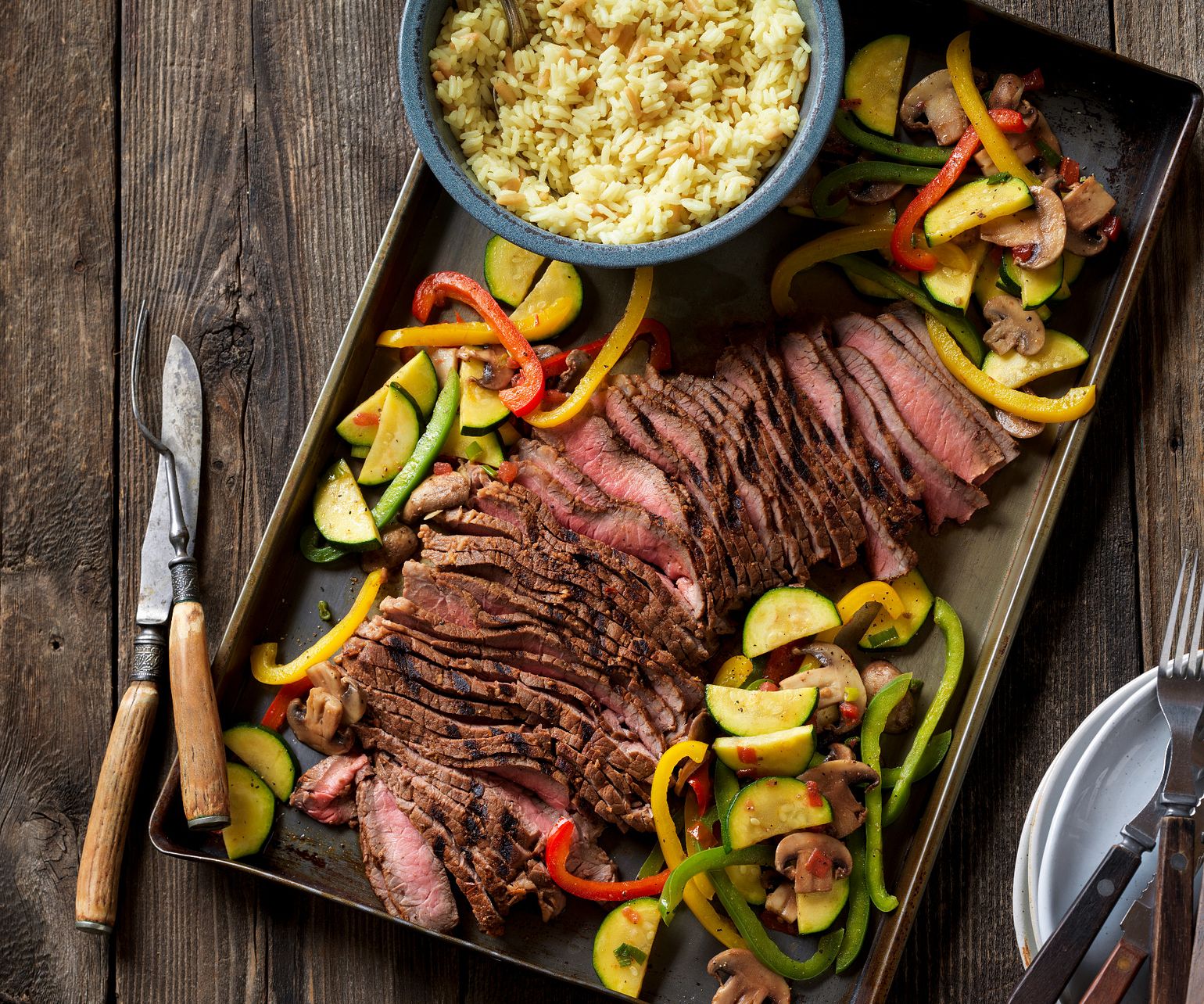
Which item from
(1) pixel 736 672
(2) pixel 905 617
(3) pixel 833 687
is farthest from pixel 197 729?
(2) pixel 905 617

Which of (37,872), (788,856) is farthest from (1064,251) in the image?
(37,872)

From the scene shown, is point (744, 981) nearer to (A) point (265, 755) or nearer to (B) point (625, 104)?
(A) point (265, 755)

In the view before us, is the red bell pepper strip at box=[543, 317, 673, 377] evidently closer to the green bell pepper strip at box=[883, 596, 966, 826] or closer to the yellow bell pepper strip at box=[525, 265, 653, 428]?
the yellow bell pepper strip at box=[525, 265, 653, 428]

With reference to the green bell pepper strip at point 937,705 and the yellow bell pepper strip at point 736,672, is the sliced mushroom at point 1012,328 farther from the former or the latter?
the yellow bell pepper strip at point 736,672

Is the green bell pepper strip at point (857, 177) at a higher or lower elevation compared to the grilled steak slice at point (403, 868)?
higher

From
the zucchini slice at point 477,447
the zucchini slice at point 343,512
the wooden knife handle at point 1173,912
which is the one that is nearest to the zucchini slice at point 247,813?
the zucchini slice at point 343,512

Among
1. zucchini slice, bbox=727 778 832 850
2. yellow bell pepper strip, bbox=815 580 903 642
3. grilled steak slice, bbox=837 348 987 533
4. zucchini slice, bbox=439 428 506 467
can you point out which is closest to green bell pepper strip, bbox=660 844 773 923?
zucchini slice, bbox=727 778 832 850

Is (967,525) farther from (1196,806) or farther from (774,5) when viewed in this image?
(774,5)
